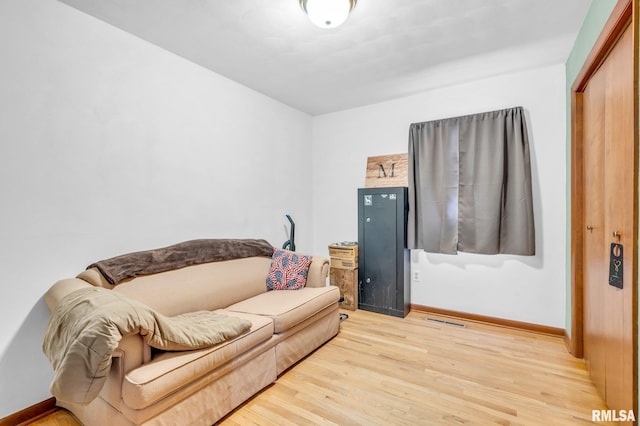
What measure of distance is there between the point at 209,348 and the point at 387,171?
9.37ft

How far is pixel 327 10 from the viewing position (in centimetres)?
193

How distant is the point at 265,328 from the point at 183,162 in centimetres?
165

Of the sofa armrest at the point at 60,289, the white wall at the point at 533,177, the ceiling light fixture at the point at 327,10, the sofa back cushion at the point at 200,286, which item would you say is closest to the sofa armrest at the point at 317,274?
the sofa back cushion at the point at 200,286

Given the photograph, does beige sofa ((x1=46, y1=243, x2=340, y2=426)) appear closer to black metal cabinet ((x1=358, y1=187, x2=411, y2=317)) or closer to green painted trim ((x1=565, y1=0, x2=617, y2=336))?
black metal cabinet ((x1=358, y1=187, x2=411, y2=317))

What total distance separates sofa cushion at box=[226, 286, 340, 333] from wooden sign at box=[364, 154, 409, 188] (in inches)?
60.8

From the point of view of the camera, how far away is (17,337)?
6.12ft

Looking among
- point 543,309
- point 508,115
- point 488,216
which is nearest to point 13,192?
point 488,216

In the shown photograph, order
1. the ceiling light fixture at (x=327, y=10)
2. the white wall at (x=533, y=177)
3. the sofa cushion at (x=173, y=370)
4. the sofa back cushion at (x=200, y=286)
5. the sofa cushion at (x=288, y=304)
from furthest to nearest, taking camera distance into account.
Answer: the white wall at (x=533, y=177) < the sofa cushion at (x=288, y=304) < the sofa back cushion at (x=200, y=286) < the ceiling light fixture at (x=327, y=10) < the sofa cushion at (x=173, y=370)

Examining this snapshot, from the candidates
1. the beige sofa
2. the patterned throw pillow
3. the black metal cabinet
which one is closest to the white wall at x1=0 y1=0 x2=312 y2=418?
the beige sofa

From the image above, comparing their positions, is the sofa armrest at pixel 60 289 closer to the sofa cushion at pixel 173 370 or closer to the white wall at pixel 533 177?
the sofa cushion at pixel 173 370

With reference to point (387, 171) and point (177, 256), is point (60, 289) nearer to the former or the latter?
point (177, 256)

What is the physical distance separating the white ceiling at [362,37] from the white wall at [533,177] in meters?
0.25

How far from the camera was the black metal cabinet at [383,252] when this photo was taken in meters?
3.56

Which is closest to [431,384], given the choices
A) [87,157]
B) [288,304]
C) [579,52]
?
[288,304]
